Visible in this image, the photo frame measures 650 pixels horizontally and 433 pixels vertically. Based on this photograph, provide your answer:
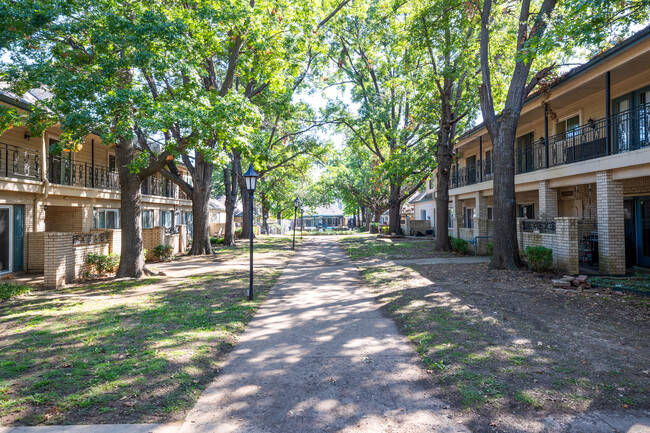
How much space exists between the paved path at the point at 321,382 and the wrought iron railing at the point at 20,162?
1151cm

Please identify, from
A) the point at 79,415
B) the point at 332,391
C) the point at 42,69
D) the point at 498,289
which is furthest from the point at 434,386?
the point at 42,69

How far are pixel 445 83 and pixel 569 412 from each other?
15.6 m

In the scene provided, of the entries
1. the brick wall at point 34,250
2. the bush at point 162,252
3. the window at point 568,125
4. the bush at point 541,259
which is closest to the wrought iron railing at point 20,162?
the brick wall at point 34,250

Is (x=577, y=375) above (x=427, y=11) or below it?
below

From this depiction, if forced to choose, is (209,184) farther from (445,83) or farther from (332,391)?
(332,391)

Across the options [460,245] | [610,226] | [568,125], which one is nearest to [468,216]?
[460,245]

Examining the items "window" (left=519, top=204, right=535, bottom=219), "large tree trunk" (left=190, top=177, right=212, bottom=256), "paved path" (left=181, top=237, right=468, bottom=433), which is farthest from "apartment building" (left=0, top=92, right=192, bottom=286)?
"window" (left=519, top=204, right=535, bottom=219)

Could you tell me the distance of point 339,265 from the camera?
14742mm

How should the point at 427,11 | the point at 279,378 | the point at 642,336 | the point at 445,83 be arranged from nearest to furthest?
1. the point at 279,378
2. the point at 642,336
3. the point at 427,11
4. the point at 445,83

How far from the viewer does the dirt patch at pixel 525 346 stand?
145 inches

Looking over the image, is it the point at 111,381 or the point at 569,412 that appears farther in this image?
the point at 111,381

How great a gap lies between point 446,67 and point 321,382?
1443 cm

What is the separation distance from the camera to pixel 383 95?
24.4 metres

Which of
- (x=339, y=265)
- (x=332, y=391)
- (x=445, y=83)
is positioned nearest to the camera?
(x=332, y=391)
